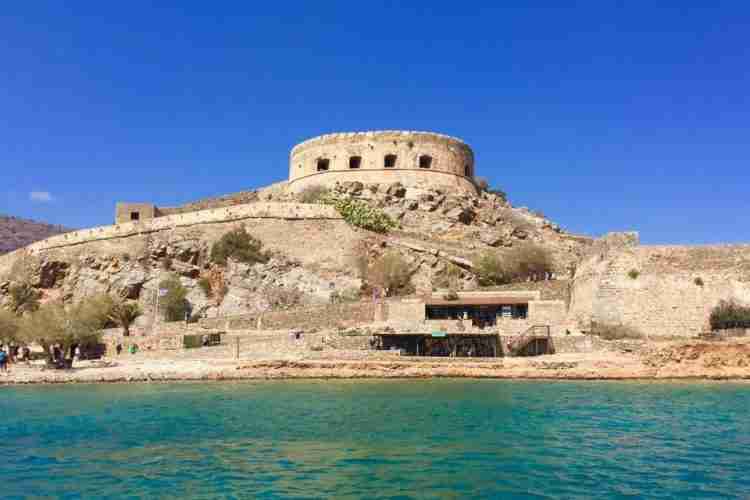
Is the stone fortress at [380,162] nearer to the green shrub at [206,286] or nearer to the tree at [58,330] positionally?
the green shrub at [206,286]

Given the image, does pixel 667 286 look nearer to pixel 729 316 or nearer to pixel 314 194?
pixel 729 316

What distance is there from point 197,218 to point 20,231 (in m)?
52.0

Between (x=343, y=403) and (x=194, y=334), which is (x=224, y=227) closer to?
(x=194, y=334)

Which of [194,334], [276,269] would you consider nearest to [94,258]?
[276,269]

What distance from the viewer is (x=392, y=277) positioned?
2845cm

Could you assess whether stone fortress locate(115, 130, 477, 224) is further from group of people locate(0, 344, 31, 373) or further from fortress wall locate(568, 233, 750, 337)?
fortress wall locate(568, 233, 750, 337)

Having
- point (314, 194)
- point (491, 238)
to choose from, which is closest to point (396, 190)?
point (314, 194)

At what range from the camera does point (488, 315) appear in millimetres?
24688

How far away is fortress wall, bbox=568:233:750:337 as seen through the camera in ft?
71.3

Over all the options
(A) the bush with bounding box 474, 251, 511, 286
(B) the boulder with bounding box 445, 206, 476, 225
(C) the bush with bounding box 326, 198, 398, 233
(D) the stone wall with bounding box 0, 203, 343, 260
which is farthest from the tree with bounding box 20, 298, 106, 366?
(B) the boulder with bounding box 445, 206, 476, 225

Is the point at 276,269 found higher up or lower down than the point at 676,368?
higher up

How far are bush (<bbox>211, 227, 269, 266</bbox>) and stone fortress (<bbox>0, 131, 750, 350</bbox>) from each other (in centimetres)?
59

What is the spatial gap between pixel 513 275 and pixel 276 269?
376 inches

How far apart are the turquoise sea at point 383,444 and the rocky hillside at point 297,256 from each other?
12.3 metres
